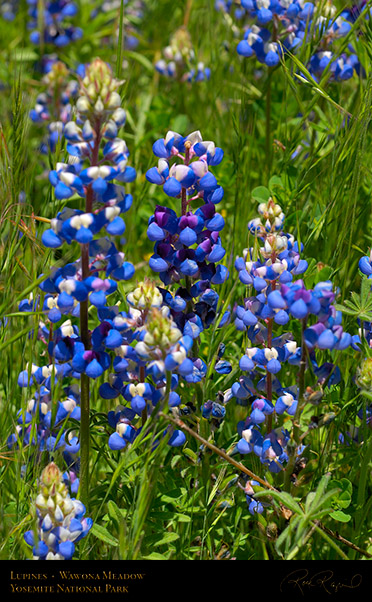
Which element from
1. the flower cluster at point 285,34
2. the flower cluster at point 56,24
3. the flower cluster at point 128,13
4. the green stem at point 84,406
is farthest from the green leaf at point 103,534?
the flower cluster at point 128,13

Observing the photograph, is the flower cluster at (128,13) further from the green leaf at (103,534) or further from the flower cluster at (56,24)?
the green leaf at (103,534)

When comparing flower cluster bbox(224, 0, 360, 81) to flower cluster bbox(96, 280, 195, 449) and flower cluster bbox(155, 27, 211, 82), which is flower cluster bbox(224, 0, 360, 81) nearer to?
flower cluster bbox(155, 27, 211, 82)

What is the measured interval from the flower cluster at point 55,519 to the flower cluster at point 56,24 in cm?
339

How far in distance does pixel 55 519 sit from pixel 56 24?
366 cm

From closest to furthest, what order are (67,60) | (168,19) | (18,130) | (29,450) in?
1. (29,450)
2. (18,130)
3. (67,60)
4. (168,19)

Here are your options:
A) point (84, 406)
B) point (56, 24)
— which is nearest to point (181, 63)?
point (56, 24)

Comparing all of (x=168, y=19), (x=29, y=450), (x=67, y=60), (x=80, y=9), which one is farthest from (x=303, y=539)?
(x=80, y=9)

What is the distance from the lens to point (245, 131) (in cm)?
258

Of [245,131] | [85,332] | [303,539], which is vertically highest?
[245,131]

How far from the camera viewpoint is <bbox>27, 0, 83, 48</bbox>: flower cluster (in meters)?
4.46

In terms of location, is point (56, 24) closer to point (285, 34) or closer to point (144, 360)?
point (285, 34)

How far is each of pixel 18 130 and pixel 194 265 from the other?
26.9 inches

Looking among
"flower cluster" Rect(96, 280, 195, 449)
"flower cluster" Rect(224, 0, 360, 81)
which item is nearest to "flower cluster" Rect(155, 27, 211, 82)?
"flower cluster" Rect(224, 0, 360, 81)
